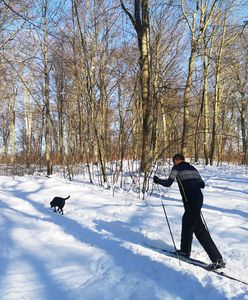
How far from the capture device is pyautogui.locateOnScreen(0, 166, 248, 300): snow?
3988mm

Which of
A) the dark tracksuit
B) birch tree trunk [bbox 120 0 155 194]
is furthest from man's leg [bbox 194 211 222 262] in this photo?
birch tree trunk [bbox 120 0 155 194]

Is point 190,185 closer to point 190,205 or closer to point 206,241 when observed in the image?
point 190,205

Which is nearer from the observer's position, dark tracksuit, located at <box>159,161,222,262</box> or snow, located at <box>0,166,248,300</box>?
snow, located at <box>0,166,248,300</box>

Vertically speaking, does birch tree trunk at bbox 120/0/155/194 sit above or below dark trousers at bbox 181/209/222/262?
above

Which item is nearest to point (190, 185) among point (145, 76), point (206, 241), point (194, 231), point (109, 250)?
point (194, 231)

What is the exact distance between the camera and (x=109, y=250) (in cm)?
543

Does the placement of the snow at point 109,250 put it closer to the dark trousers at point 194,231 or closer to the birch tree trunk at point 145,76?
the dark trousers at point 194,231

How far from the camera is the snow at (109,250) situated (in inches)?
157

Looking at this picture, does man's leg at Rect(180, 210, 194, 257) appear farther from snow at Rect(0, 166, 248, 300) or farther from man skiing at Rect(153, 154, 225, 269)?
snow at Rect(0, 166, 248, 300)

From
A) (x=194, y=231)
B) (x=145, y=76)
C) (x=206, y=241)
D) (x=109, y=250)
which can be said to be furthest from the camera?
(x=145, y=76)

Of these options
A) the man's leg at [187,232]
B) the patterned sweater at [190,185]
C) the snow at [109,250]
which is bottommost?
the snow at [109,250]

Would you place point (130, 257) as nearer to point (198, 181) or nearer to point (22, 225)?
point (198, 181)

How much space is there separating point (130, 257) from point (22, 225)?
8.50 ft

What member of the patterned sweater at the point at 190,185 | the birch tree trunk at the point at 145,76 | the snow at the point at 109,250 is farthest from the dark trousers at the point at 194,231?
the birch tree trunk at the point at 145,76
